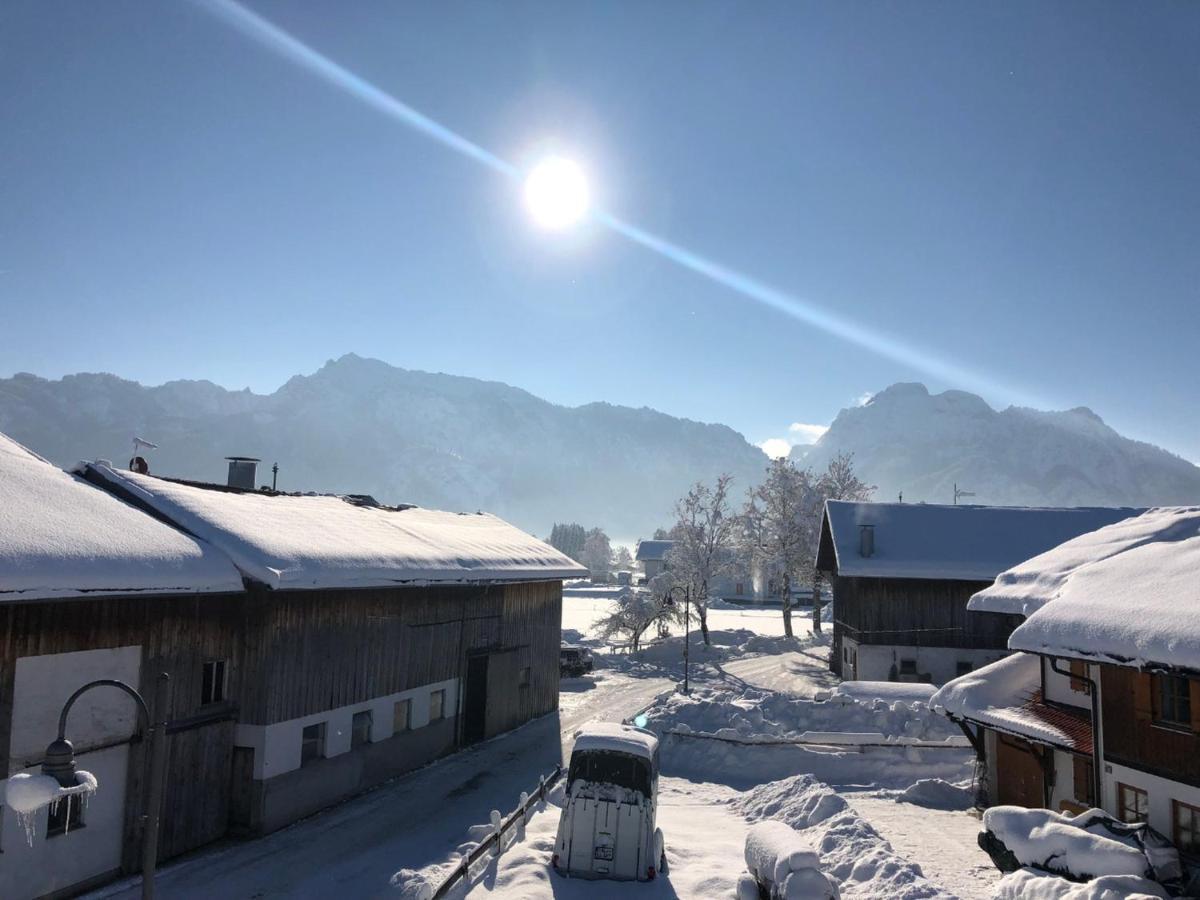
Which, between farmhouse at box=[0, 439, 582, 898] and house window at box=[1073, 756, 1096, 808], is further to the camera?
house window at box=[1073, 756, 1096, 808]

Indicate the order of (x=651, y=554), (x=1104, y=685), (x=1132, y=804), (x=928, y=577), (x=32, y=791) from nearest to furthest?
(x=32, y=791), (x=1132, y=804), (x=1104, y=685), (x=928, y=577), (x=651, y=554)

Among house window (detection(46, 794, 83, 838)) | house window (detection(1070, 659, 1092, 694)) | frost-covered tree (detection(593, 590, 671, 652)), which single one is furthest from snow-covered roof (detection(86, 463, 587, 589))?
frost-covered tree (detection(593, 590, 671, 652))

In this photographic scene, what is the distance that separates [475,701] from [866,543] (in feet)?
72.7

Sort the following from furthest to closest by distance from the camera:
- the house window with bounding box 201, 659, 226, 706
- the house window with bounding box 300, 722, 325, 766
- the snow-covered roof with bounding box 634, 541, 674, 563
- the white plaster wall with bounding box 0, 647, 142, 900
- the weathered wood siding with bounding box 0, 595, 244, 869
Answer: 1. the snow-covered roof with bounding box 634, 541, 674, 563
2. the house window with bounding box 300, 722, 325, 766
3. the house window with bounding box 201, 659, 226, 706
4. the weathered wood siding with bounding box 0, 595, 244, 869
5. the white plaster wall with bounding box 0, 647, 142, 900

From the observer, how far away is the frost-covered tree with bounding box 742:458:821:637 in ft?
209

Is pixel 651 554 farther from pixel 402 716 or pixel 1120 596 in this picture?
pixel 1120 596

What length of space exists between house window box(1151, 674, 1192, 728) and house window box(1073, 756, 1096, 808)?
254cm

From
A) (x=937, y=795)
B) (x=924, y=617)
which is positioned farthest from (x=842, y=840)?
(x=924, y=617)

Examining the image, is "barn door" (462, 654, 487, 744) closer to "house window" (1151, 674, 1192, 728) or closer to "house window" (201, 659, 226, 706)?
"house window" (201, 659, 226, 706)

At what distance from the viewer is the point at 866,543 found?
40.1 metres

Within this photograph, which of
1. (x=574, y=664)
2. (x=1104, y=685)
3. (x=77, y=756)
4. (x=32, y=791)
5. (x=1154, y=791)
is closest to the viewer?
(x=32, y=791)

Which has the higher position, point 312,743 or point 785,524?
point 785,524

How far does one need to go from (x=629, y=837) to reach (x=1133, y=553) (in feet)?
40.9

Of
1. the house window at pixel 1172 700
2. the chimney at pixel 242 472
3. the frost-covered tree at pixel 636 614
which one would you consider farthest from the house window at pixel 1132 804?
the frost-covered tree at pixel 636 614
